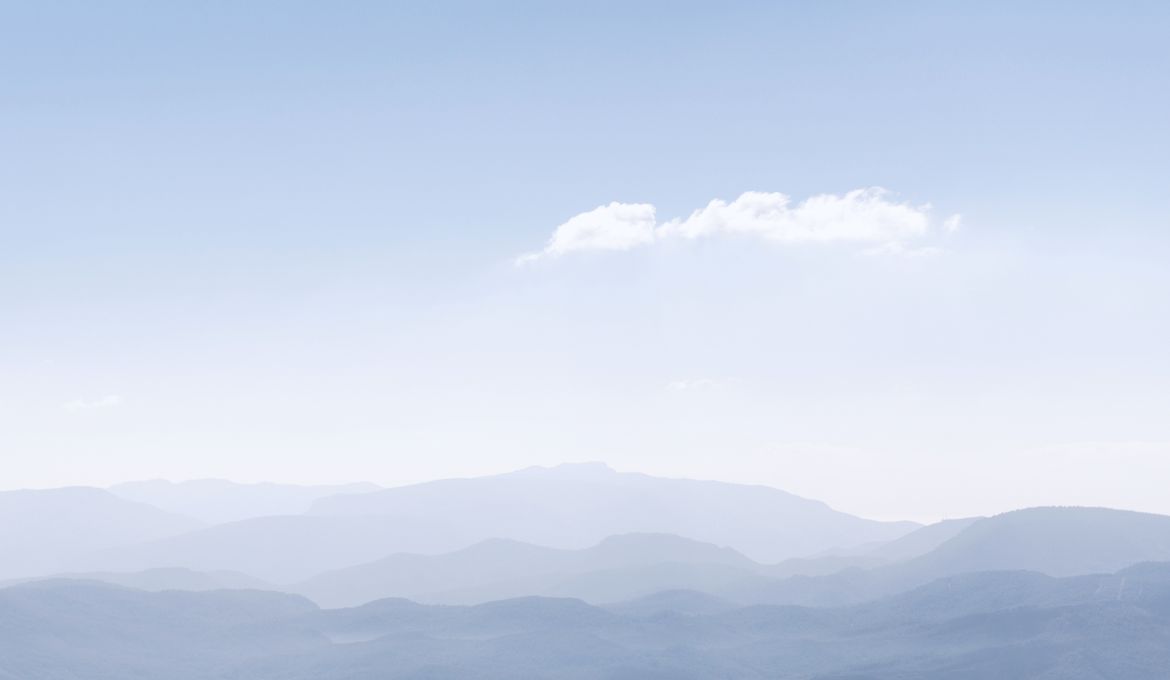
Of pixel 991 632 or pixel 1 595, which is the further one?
pixel 1 595

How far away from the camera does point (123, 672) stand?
17862 centimetres

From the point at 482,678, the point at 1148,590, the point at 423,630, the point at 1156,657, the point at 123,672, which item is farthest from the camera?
the point at 423,630

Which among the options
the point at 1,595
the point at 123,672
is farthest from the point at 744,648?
the point at 1,595

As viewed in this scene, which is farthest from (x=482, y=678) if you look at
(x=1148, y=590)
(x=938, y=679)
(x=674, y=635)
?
(x=1148, y=590)

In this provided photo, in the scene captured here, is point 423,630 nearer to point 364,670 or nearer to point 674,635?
point 364,670

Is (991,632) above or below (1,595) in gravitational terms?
below

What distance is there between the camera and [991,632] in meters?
162

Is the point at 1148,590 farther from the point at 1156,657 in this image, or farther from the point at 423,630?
the point at 423,630

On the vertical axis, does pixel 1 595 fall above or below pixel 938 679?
above

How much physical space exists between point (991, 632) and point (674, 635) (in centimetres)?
5590

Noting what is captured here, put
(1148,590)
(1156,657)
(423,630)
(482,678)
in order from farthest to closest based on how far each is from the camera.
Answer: (423,630)
(1148,590)
(482,678)
(1156,657)

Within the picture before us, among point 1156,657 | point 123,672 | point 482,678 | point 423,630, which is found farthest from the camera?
point 423,630

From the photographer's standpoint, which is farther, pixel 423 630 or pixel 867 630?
pixel 423 630

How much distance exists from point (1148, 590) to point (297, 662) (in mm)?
151882
